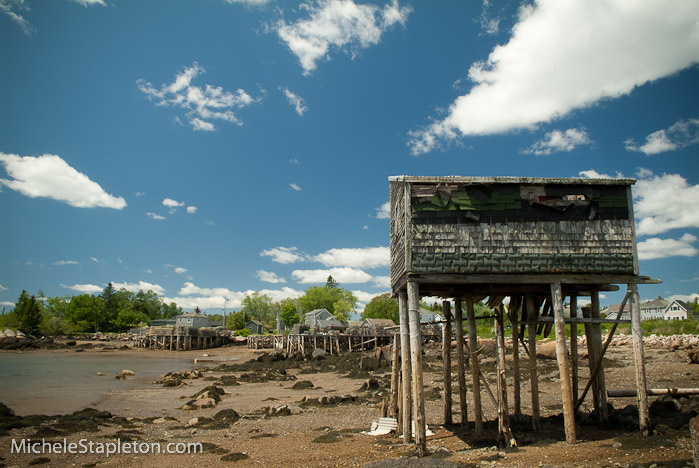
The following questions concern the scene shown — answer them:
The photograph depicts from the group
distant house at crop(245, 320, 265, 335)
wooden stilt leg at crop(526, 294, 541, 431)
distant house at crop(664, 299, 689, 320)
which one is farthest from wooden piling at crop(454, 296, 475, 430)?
distant house at crop(245, 320, 265, 335)

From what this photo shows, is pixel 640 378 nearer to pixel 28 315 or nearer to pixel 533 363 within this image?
pixel 533 363

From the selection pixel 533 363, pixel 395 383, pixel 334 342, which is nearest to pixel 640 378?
pixel 533 363

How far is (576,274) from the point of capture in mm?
11242

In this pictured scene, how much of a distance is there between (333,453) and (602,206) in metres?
9.42

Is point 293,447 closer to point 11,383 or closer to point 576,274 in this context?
point 576,274

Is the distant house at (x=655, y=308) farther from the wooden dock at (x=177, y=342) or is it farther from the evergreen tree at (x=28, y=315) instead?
the evergreen tree at (x=28, y=315)

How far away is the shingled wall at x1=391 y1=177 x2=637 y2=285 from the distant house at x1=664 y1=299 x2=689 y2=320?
302ft

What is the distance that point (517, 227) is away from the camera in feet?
37.5

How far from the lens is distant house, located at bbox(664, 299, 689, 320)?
85062 millimetres

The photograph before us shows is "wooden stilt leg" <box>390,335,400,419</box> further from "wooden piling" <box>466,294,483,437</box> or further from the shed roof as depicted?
the shed roof

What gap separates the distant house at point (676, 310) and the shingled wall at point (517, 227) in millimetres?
91955

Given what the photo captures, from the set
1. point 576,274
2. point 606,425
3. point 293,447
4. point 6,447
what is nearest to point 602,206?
point 576,274

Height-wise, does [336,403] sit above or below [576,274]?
below

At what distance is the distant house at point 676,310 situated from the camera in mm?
85062
